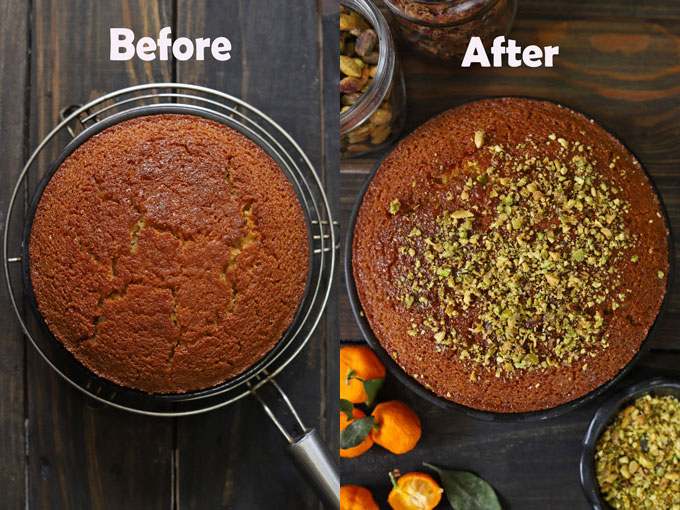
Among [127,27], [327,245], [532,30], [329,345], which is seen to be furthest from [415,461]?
[127,27]

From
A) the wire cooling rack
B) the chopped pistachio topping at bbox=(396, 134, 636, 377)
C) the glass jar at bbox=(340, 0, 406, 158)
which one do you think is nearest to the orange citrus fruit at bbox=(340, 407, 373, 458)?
the wire cooling rack

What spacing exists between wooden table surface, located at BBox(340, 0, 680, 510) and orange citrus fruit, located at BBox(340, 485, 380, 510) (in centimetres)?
2

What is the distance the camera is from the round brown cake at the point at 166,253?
2.72 ft

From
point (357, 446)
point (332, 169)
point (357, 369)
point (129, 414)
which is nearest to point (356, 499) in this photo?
point (357, 446)

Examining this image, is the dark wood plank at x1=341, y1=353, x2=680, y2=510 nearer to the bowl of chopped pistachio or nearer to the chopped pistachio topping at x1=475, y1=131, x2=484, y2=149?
the bowl of chopped pistachio

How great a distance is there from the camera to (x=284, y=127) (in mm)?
1018

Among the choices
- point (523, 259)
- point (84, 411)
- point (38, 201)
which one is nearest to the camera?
point (523, 259)

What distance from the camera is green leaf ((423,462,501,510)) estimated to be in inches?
37.2

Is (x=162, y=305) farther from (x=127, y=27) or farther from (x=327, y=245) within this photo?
(x=127, y=27)

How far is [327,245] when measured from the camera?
1.03 m

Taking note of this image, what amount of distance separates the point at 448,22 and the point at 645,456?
0.67 meters

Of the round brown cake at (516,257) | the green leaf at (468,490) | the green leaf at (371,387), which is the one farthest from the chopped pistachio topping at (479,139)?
the green leaf at (468,490)

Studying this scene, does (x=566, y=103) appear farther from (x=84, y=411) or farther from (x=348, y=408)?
(x=84, y=411)

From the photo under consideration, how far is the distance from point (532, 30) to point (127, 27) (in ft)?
2.13
